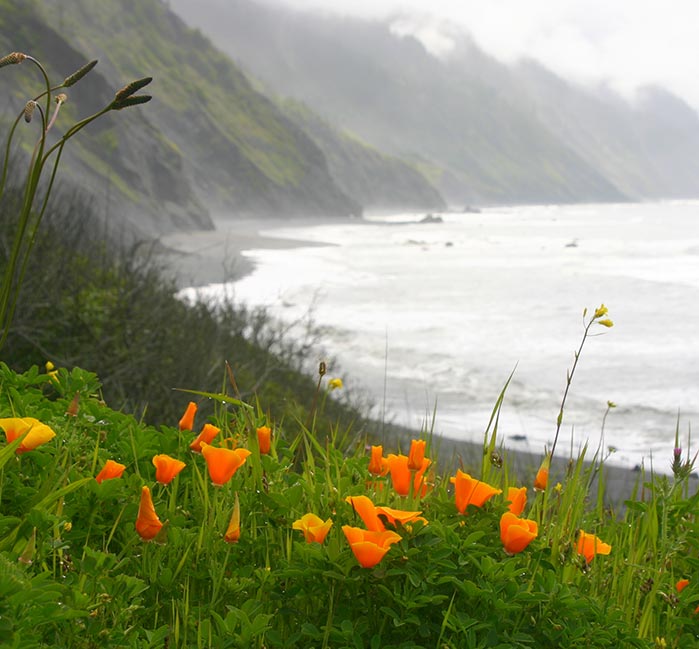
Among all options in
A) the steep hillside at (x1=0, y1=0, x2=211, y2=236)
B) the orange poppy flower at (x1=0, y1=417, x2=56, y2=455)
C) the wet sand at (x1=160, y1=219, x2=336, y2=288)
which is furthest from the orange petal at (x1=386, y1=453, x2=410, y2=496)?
the steep hillside at (x1=0, y1=0, x2=211, y2=236)

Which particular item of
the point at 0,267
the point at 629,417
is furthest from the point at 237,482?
the point at 629,417

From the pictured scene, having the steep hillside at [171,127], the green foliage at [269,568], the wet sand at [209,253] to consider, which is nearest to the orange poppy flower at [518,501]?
the green foliage at [269,568]

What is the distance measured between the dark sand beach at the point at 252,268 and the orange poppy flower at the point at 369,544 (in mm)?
972

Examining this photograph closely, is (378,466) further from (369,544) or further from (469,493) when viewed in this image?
(369,544)

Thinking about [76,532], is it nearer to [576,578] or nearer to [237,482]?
[237,482]

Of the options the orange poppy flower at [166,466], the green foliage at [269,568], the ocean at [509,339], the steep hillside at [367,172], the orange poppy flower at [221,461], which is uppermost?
the steep hillside at [367,172]

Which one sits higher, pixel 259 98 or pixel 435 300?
pixel 259 98

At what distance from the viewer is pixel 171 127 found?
6531 centimetres

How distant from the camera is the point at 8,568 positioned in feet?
4.09

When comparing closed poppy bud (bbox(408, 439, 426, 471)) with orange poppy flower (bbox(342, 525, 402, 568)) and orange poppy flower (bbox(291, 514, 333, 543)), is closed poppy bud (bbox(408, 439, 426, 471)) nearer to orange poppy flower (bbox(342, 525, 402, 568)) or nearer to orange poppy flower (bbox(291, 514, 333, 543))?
orange poppy flower (bbox(291, 514, 333, 543))

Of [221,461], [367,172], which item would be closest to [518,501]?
[221,461]

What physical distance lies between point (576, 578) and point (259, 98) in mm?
88629

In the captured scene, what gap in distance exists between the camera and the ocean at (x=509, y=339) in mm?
10484

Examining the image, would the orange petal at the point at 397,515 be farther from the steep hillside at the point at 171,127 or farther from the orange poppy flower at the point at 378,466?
the steep hillside at the point at 171,127
